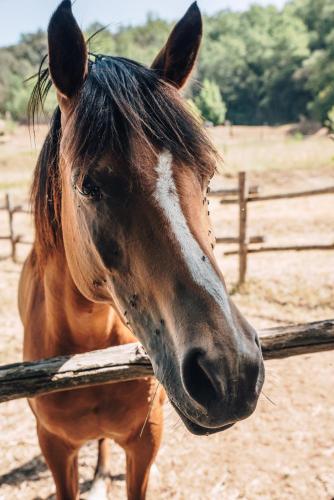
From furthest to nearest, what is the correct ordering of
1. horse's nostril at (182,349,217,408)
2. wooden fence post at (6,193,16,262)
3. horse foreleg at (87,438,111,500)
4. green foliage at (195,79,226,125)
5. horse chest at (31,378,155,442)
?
wooden fence post at (6,193,16,262) < horse foreleg at (87,438,111,500) < green foliage at (195,79,226,125) < horse chest at (31,378,155,442) < horse's nostril at (182,349,217,408)

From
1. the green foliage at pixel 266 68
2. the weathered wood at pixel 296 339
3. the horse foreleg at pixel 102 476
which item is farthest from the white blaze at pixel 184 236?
the green foliage at pixel 266 68

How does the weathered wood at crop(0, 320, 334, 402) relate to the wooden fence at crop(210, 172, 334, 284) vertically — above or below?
above

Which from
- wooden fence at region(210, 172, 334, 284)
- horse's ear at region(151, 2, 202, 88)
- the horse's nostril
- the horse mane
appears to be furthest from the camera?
wooden fence at region(210, 172, 334, 284)

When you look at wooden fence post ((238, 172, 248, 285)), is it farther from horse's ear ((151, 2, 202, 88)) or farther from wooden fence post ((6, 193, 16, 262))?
wooden fence post ((6, 193, 16, 262))

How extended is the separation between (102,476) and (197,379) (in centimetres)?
238

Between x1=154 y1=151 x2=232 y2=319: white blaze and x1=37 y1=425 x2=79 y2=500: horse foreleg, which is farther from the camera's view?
x1=37 y1=425 x2=79 y2=500: horse foreleg

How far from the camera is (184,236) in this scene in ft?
3.85

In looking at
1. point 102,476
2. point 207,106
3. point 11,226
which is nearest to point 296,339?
point 102,476

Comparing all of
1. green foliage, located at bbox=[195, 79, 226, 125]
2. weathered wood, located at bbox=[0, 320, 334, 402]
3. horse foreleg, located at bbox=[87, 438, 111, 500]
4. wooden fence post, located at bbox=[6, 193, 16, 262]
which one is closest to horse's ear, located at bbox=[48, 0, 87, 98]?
green foliage, located at bbox=[195, 79, 226, 125]

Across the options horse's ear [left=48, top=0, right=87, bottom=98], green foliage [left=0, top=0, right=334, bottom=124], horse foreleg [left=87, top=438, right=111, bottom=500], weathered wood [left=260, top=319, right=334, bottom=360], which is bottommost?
horse foreleg [left=87, top=438, right=111, bottom=500]

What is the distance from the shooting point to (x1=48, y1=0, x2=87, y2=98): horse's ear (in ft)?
4.49

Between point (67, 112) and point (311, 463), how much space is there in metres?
3.06

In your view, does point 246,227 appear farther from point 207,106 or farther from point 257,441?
point 257,441

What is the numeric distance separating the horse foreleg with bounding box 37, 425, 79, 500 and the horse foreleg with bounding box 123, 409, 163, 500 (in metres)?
0.31
